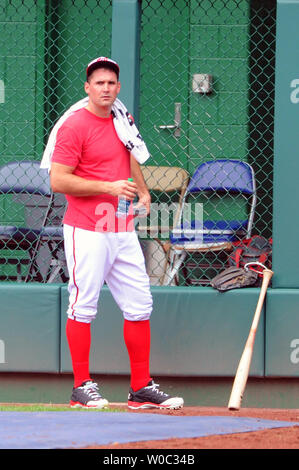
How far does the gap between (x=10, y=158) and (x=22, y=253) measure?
2.77 ft

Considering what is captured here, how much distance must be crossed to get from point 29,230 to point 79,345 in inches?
60.1

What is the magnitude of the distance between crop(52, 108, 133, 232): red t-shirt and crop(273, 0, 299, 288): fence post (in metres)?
1.13

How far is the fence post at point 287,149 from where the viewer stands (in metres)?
5.98

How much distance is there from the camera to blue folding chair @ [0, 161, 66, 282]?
6496mm

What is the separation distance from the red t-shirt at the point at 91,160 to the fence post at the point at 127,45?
2.67 feet

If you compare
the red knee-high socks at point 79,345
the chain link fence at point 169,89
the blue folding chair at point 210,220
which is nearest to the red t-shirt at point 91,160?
the red knee-high socks at point 79,345

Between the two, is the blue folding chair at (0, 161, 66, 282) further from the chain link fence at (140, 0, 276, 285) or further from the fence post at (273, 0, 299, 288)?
the fence post at (273, 0, 299, 288)

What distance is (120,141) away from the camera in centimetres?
538
